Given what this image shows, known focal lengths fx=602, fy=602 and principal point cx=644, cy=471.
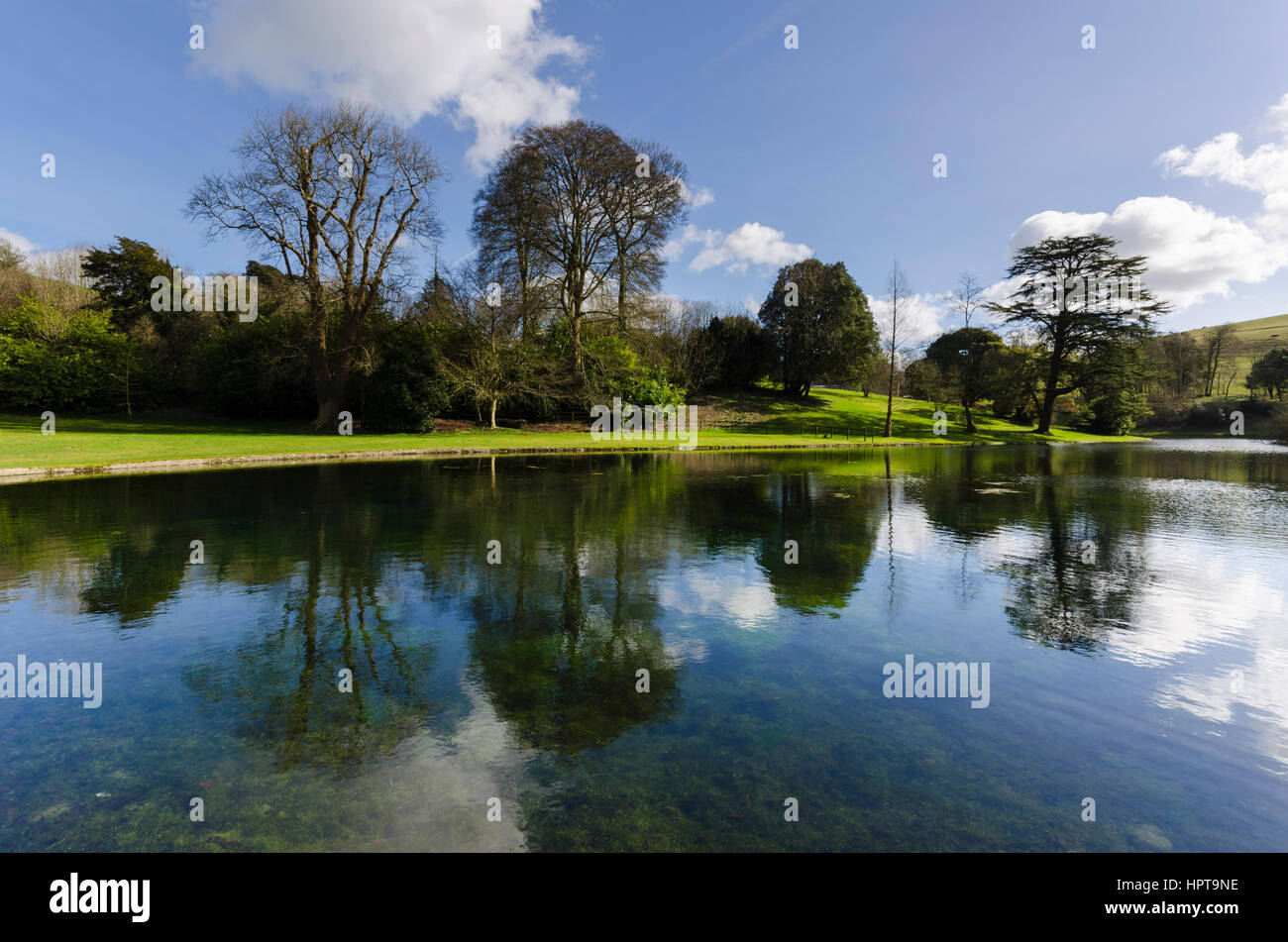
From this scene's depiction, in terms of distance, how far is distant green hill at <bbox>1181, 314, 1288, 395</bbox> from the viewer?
243 feet

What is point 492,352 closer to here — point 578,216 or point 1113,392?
point 578,216

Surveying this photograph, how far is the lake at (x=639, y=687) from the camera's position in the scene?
2979 mm

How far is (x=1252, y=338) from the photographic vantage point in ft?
297

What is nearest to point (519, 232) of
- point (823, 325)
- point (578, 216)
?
point (578, 216)

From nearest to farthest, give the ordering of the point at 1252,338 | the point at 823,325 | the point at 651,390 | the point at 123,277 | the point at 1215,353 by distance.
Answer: the point at 651,390, the point at 123,277, the point at 823,325, the point at 1215,353, the point at 1252,338

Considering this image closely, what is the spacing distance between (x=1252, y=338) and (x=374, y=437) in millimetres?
122708

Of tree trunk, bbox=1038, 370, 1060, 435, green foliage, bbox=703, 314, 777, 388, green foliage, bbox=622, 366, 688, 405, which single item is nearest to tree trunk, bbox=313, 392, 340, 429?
green foliage, bbox=622, 366, 688, 405

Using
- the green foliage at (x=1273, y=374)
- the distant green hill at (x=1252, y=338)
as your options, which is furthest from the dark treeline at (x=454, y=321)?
the distant green hill at (x=1252, y=338)

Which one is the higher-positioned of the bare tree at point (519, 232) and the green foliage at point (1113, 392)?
the bare tree at point (519, 232)

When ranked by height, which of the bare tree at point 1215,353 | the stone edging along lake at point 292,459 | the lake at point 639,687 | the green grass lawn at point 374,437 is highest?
the bare tree at point 1215,353

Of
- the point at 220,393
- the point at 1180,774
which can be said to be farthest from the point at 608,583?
the point at 220,393

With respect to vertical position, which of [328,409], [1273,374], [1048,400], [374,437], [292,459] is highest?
[1273,374]

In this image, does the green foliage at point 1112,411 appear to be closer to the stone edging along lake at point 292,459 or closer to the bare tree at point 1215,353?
the bare tree at point 1215,353

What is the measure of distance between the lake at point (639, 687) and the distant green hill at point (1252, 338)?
84890 mm
